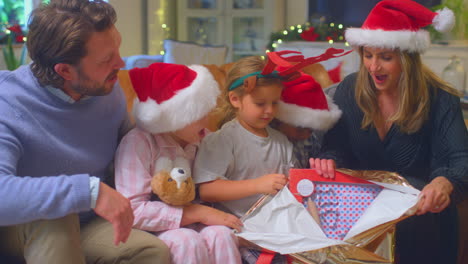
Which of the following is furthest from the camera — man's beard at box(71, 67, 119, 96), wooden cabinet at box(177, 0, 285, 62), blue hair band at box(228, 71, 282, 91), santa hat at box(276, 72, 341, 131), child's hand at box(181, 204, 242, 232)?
wooden cabinet at box(177, 0, 285, 62)

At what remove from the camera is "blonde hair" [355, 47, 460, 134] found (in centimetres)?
164

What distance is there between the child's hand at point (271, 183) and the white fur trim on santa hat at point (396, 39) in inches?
21.1

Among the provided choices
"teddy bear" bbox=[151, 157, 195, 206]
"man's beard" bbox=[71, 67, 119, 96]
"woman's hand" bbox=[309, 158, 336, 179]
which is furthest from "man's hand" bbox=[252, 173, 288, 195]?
"man's beard" bbox=[71, 67, 119, 96]

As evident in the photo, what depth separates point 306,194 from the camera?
57.4 inches

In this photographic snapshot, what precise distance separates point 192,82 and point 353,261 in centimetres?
67

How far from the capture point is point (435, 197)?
4.49 ft

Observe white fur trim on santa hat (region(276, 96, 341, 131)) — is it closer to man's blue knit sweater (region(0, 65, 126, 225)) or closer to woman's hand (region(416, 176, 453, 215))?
woman's hand (region(416, 176, 453, 215))

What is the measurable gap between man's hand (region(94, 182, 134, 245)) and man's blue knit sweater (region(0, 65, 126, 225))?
1.2 inches

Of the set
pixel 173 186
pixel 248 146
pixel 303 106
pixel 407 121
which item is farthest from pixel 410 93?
pixel 173 186

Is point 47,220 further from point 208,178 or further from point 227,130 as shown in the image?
point 227,130

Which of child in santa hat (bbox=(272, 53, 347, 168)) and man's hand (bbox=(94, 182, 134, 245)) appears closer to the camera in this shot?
man's hand (bbox=(94, 182, 134, 245))

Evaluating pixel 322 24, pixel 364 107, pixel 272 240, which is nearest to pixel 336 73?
pixel 364 107

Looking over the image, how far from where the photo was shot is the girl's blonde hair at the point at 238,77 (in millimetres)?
1574

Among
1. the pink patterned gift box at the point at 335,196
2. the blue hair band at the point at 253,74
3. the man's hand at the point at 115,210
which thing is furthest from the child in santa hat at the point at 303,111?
the man's hand at the point at 115,210
